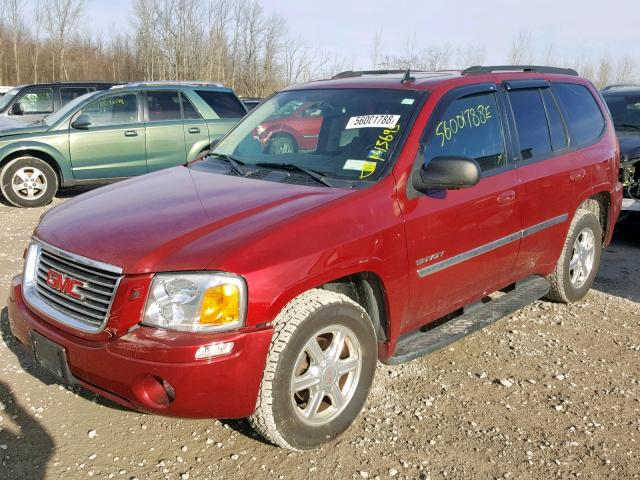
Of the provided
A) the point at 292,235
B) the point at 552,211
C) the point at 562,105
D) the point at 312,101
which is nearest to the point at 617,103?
the point at 562,105

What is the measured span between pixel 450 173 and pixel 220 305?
1.41m

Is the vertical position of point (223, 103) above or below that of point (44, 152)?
above

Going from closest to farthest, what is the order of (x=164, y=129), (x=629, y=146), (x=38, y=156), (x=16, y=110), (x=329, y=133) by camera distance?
(x=329, y=133)
(x=629, y=146)
(x=38, y=156)
(x=164, y=129)
(x=16, y=110)

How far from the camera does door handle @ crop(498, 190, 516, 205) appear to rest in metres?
3.80

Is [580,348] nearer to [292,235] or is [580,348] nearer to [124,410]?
[292,235]

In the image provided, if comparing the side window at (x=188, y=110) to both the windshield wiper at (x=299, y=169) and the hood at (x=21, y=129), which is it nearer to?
the hood at (x=21, y=129)

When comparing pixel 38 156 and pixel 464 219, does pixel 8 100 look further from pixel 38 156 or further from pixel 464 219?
pixel 464 219

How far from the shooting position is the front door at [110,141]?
9023 millimetres

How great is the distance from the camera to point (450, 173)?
3158 mm

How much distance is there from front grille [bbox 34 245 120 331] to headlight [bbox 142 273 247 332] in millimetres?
218

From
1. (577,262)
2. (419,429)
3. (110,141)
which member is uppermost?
(110,141)

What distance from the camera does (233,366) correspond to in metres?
2.55

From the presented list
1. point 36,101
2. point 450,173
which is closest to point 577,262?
point 450,173

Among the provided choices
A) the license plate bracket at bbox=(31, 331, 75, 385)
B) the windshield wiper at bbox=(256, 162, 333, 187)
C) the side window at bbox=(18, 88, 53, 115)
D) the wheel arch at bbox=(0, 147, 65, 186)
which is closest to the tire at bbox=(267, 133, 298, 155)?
the windshield wiper at bbox=(256, 162, 333, 187)
